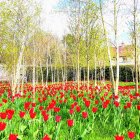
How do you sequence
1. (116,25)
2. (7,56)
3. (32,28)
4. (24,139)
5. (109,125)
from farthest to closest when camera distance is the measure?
(7,56) < (32,28) < (116,25) < (109,125) < (24,139)

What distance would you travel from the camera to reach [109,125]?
811 centimetres

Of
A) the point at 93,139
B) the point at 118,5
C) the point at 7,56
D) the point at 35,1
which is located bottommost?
the point at 93,139

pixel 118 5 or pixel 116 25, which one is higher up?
pixel 118 5

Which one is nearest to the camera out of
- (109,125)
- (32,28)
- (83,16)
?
(109,125)

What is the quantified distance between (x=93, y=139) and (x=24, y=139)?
1361mm

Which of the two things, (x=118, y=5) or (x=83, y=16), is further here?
(x=83, y=16)

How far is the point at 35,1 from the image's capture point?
16.7m

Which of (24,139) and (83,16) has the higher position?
(83,16)

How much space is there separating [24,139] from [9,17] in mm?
11490

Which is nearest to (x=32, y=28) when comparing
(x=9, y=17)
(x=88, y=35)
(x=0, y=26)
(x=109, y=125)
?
(x=9, y=17)

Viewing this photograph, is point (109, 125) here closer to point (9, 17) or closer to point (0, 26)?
point (9, 17)

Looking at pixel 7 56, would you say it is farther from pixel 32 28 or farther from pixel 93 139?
pixel 93 139

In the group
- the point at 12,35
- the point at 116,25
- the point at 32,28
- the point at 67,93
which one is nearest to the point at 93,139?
the point at 116,25

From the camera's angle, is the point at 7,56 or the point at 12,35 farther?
the point at 7,56
